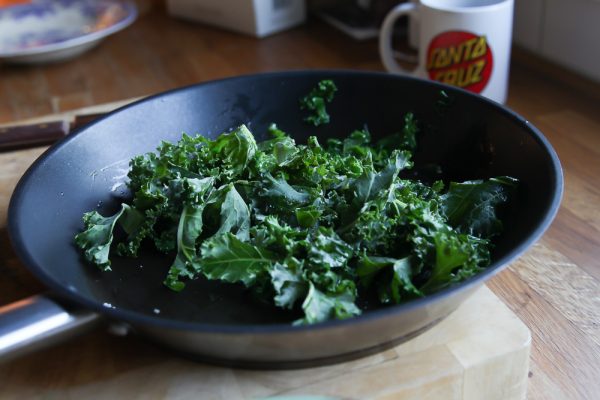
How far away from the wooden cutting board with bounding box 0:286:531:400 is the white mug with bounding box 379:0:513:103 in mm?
535

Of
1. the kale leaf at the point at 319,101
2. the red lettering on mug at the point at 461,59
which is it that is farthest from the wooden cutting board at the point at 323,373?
the red lettering on mug at the point at 461,59

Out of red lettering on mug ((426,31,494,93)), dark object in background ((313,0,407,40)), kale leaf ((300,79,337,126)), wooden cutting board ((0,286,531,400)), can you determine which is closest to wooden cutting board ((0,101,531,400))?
wooden cutting board ((0,286,531,400))

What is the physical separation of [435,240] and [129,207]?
1.15 feet

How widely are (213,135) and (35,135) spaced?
282mm

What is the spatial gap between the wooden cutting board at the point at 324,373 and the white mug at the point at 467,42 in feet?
1.76

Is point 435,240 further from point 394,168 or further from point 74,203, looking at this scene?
point 74,203

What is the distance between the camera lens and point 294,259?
2.09 feet

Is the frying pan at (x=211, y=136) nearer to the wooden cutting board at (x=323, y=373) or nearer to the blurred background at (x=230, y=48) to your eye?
the wooden cutting board at (x=323, y=373)

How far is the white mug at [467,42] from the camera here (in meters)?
1.07

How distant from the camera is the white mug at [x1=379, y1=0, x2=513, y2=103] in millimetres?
1070

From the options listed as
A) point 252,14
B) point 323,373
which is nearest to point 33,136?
point 323,373

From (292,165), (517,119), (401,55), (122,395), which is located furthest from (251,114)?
(401,55)

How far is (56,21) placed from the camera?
68.1 inches

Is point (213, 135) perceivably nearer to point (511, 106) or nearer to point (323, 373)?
point (323, 373)
